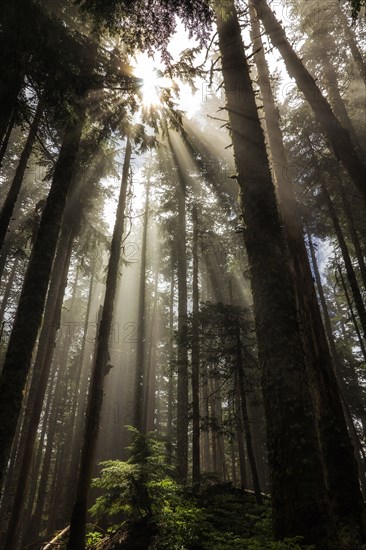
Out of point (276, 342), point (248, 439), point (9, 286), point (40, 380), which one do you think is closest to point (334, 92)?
point (248, 439)

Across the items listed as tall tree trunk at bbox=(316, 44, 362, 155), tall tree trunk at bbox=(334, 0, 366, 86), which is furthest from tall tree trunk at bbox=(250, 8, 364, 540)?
tall tree trunk at bbox=(334, 0, 366, 86)

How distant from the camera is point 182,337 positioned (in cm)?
1498

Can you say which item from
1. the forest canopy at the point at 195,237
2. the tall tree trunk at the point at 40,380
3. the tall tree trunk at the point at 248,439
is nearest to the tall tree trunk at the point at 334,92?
the forest canopy at the point at 195,237

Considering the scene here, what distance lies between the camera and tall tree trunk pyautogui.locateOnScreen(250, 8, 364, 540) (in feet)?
19.2

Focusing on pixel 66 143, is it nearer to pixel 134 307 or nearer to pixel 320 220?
pixel 320 220

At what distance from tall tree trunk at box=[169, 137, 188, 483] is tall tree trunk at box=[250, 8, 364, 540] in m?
6.24

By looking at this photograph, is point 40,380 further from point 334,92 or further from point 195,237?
point 334,92

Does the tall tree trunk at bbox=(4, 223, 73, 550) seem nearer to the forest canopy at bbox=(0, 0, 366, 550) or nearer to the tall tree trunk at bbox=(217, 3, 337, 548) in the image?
the forest canopy at bbox=(0, 0, 366, 550)

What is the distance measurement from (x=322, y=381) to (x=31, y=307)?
19.3 feet

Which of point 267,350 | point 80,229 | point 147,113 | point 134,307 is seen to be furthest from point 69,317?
point 267,350

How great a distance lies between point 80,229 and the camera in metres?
15.9

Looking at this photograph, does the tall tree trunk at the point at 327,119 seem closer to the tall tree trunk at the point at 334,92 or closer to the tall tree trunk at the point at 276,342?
the tall tree trunk at the point at 276,342

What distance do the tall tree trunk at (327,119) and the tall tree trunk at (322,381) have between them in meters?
1.03

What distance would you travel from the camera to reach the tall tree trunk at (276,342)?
3.25m
